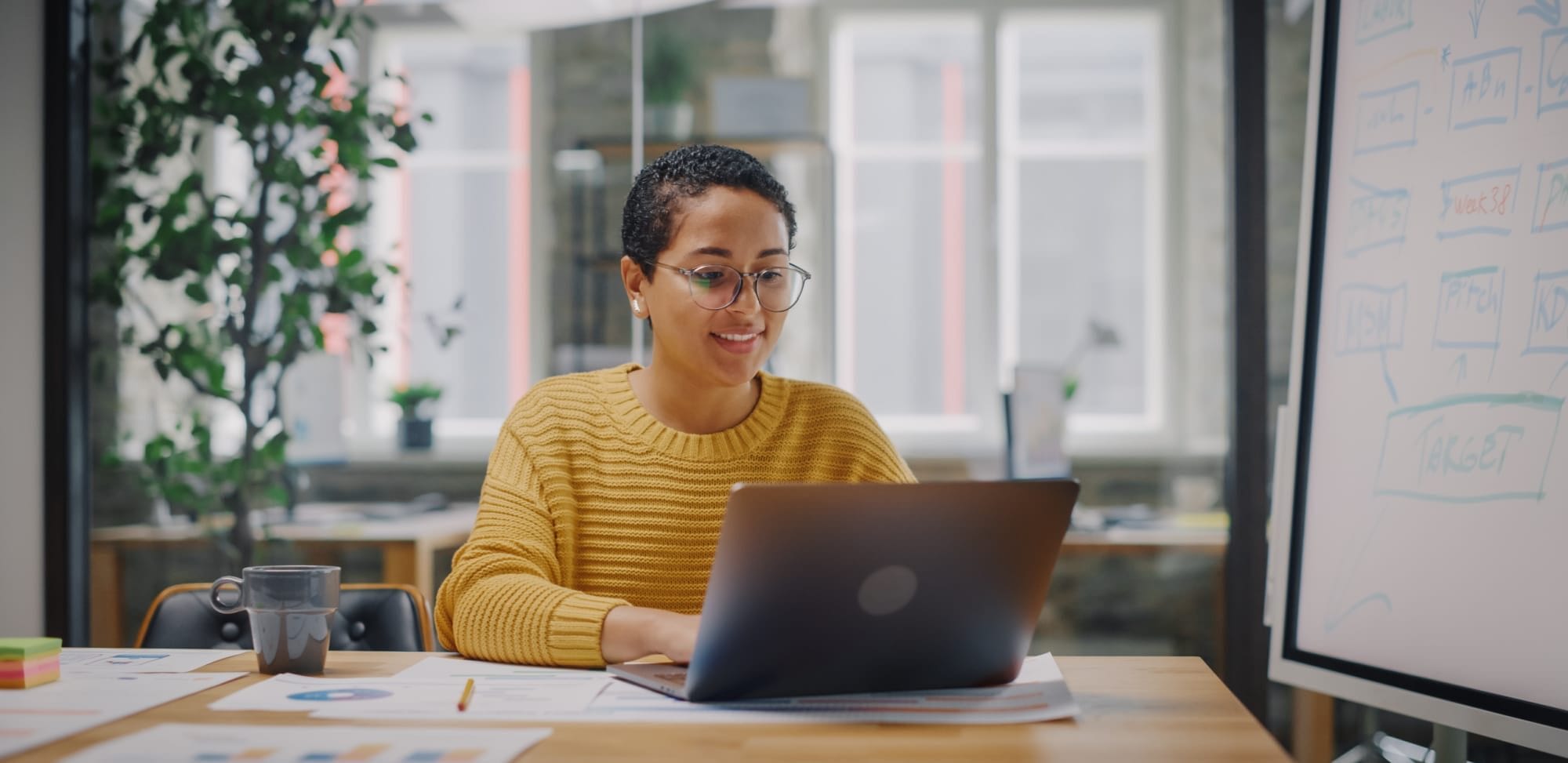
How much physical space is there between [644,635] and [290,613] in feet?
1.08

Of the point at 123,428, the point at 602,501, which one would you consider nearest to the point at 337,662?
the point at 602,501

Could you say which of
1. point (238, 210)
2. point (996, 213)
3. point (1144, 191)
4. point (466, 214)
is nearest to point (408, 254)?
point (466, 214)

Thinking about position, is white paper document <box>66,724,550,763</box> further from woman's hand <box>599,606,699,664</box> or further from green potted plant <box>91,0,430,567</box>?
green potted plant <box>91,0,430,567</box>

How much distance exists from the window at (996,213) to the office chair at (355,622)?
9.33ft

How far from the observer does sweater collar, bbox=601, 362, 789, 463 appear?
4.97 feet

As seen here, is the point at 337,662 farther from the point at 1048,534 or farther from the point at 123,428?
the point at 123,428

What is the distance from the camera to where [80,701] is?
1.06m

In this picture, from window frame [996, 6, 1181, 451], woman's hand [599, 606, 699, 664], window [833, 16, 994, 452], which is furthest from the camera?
window [833, 16, 994, 452]

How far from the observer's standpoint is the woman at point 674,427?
1448 mm

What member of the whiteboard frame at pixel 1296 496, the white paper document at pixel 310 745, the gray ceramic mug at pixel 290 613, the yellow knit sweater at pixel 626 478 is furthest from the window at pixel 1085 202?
the white paper document at pixel 310 745

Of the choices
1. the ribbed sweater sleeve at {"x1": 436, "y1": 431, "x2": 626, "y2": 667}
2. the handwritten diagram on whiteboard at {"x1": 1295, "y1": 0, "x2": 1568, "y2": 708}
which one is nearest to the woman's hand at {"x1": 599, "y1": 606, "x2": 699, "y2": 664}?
the ribbed sweater sleeve at {"x1": 436, "y1": 431, "x2": 626, "y2": 667}

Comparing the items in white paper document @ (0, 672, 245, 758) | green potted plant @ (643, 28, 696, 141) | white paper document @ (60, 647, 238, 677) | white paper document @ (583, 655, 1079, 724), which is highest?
green potted plant @ (643, 28, 696, 141)

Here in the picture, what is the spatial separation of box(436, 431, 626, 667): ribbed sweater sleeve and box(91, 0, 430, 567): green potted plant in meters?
1.80

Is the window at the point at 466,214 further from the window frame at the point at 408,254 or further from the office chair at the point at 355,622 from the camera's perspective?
the office chair at the point at 355,622
